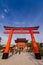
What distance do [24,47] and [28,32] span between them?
48.2 metres

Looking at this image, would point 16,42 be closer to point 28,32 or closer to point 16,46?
point 16,46

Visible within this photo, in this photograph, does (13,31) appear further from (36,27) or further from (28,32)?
(36,27)

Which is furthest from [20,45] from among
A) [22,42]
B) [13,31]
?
[13,31]

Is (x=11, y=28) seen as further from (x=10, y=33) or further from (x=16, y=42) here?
(x=16, y=42)

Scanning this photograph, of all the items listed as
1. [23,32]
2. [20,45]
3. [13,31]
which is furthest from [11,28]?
[20,45]

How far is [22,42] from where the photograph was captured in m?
73.2

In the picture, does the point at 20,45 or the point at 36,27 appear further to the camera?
the point at 20,45

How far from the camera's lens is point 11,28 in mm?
24156

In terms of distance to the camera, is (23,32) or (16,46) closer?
(23,32)

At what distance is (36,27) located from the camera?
952 inches

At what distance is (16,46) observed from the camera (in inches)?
2881

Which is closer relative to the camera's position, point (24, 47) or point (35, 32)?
point (35, 32)

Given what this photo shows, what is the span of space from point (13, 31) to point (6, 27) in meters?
1.73

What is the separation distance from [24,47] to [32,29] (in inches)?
1916
